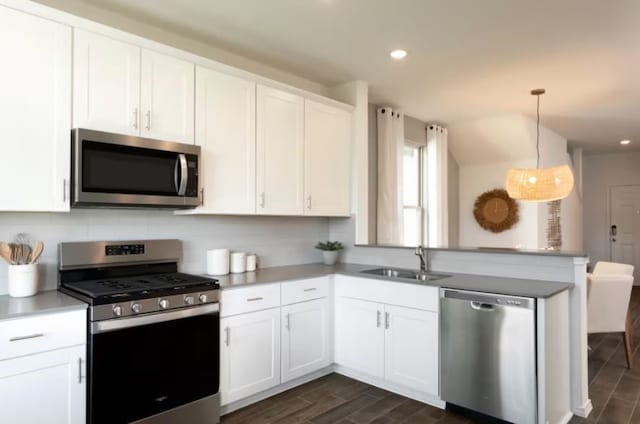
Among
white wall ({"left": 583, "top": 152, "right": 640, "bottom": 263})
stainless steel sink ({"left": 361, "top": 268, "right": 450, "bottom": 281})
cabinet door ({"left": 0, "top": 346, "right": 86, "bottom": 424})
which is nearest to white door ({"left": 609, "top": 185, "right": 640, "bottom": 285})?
white wall ({"left": 583, "top": 152, "right": 640, "bottom": 263})

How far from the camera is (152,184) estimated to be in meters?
2.54

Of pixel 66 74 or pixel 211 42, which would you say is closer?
pixel 66 74

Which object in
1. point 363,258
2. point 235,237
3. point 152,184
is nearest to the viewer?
point 152,184

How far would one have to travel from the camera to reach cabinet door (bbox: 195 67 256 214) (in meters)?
2.80

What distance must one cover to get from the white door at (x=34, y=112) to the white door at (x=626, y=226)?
939 centimetres

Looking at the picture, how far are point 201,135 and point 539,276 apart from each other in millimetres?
2474

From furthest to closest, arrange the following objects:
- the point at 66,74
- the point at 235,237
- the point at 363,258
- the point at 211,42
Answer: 1. the point at 363,258
2. the point at 235,237
3. the point at 211,42
4. the point at 66,74

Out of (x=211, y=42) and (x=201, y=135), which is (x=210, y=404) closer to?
(x=201, y=135)

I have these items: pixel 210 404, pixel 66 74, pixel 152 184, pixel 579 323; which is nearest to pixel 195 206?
pixel 152 184

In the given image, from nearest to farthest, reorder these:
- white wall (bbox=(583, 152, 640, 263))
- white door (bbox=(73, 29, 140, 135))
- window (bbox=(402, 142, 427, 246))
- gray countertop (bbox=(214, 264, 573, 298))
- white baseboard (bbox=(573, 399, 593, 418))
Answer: white door (bbox=(73, 29, 140, 135)) → gray countertop (bbox=(214, 264, 573, 298)) → white baseboard (bbox=(573, 399, 593, 418)) → window (bbox=(402, 142, 427, 246)) → white wall (bbox=(583, 152, 640, 263))

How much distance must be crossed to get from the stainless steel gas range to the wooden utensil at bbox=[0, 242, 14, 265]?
0.88ft

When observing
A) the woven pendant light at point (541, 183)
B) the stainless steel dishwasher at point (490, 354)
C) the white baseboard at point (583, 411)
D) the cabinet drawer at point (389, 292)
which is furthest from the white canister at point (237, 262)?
the woven pendant light at point (541, 183)

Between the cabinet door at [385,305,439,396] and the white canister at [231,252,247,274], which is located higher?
the white canister at [231,252,247,274]

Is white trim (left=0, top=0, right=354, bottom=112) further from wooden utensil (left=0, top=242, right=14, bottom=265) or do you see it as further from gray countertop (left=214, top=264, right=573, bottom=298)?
gray countertop (left=214, top=264, right=573, bottom=298)
